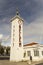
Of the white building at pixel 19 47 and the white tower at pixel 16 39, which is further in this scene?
the white tower at pixel 16 39

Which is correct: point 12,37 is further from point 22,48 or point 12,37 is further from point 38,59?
point 38,59

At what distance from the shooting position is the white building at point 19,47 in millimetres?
35844

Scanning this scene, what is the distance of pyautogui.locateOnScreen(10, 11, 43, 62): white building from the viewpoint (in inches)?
1411

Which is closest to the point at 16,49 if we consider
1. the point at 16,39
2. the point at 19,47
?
the point at 19,47

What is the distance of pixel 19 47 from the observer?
121 feet

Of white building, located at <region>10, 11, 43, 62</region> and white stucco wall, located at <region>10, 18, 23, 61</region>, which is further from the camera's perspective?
white stucco wall, located at <region>10, 18, 23, 61</region>

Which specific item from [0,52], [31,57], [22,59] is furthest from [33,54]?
[0,52]

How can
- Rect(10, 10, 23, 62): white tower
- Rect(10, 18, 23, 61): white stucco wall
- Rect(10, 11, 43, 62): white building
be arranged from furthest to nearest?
Rect(10, 10, 23, 62): white tower
Rect(10, 18, 23, 61): white stucco wall
Rect(10, 11, 43, 62): white building

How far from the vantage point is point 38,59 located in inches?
1374

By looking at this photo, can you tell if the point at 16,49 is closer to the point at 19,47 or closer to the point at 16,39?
the point at 19,47

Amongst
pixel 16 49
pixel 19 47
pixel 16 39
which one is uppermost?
pixel 16 39

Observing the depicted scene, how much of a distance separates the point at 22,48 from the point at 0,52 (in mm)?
48217

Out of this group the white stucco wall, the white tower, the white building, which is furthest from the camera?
the white tower

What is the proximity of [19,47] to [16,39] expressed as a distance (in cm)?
225
